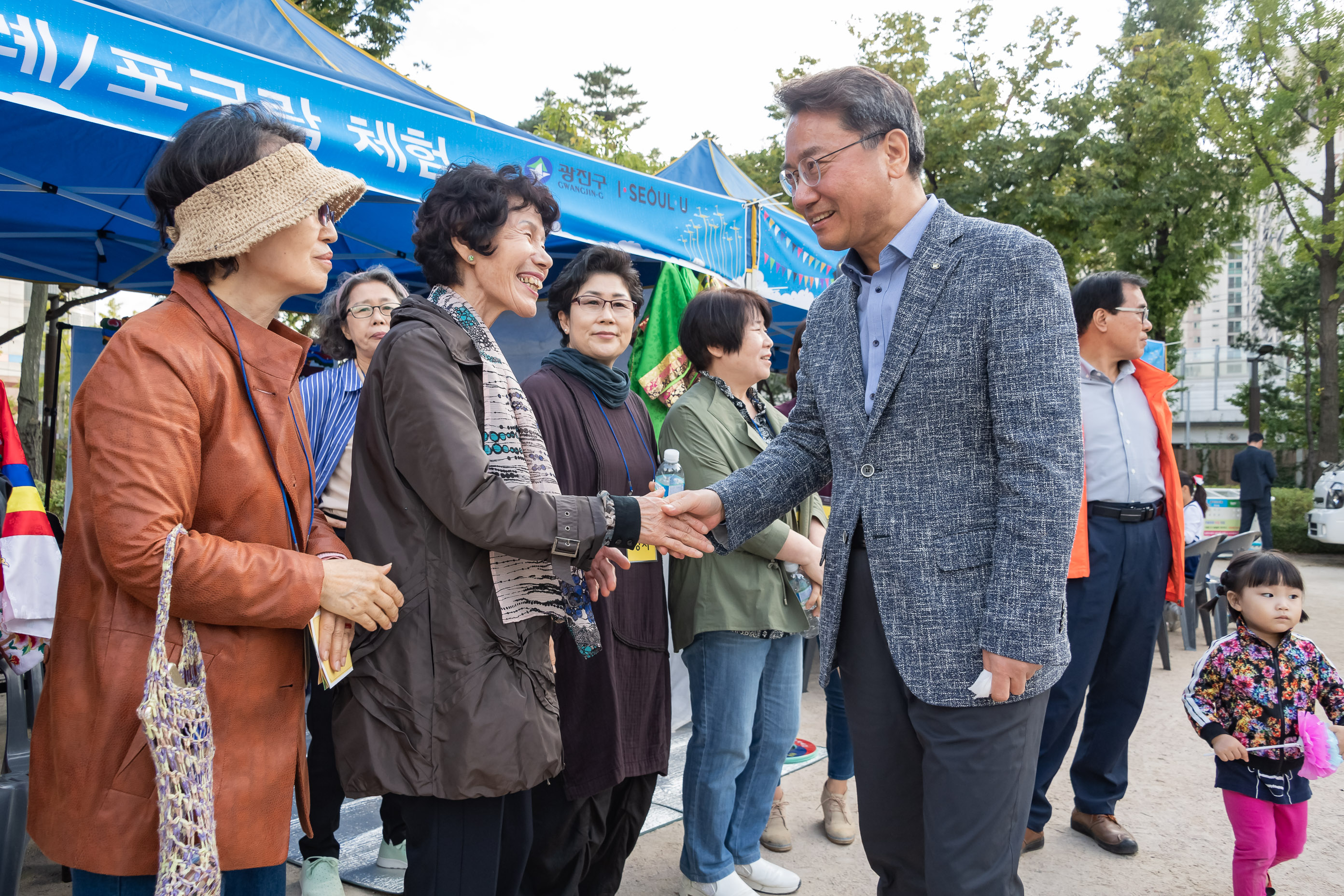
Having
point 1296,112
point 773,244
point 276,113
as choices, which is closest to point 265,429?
point 276,113

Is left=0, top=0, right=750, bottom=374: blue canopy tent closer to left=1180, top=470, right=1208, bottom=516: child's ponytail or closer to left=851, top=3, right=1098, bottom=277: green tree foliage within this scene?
left=1180, top=470, right=1208, bottom=516: child's ponytail

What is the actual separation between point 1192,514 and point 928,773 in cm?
784

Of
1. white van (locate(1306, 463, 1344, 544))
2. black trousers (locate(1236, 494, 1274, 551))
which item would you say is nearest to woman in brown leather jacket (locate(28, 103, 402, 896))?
black trousers (locate(1236, 494, 1274, 551))

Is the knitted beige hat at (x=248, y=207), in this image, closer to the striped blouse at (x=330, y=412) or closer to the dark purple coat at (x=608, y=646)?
the dark purple coat at (x=608, y=646)

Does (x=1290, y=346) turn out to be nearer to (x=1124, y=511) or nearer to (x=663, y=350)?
(x=1124, y=511)

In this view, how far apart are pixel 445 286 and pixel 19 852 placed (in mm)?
2008

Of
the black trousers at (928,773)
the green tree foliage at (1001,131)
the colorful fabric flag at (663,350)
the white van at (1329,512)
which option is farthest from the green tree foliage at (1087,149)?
the black trousers at (928,773)

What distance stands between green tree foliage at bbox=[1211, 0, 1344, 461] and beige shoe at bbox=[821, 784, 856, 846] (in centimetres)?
1761

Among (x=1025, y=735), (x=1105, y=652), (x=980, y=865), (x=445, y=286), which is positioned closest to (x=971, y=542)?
(x=1025, y=735)

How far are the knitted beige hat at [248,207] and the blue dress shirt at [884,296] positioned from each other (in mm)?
1170

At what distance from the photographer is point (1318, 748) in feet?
9.48

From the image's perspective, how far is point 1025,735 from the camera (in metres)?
1.76

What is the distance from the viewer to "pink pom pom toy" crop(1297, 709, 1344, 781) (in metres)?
2.88

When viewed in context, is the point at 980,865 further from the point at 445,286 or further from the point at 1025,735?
the point at 445,286
